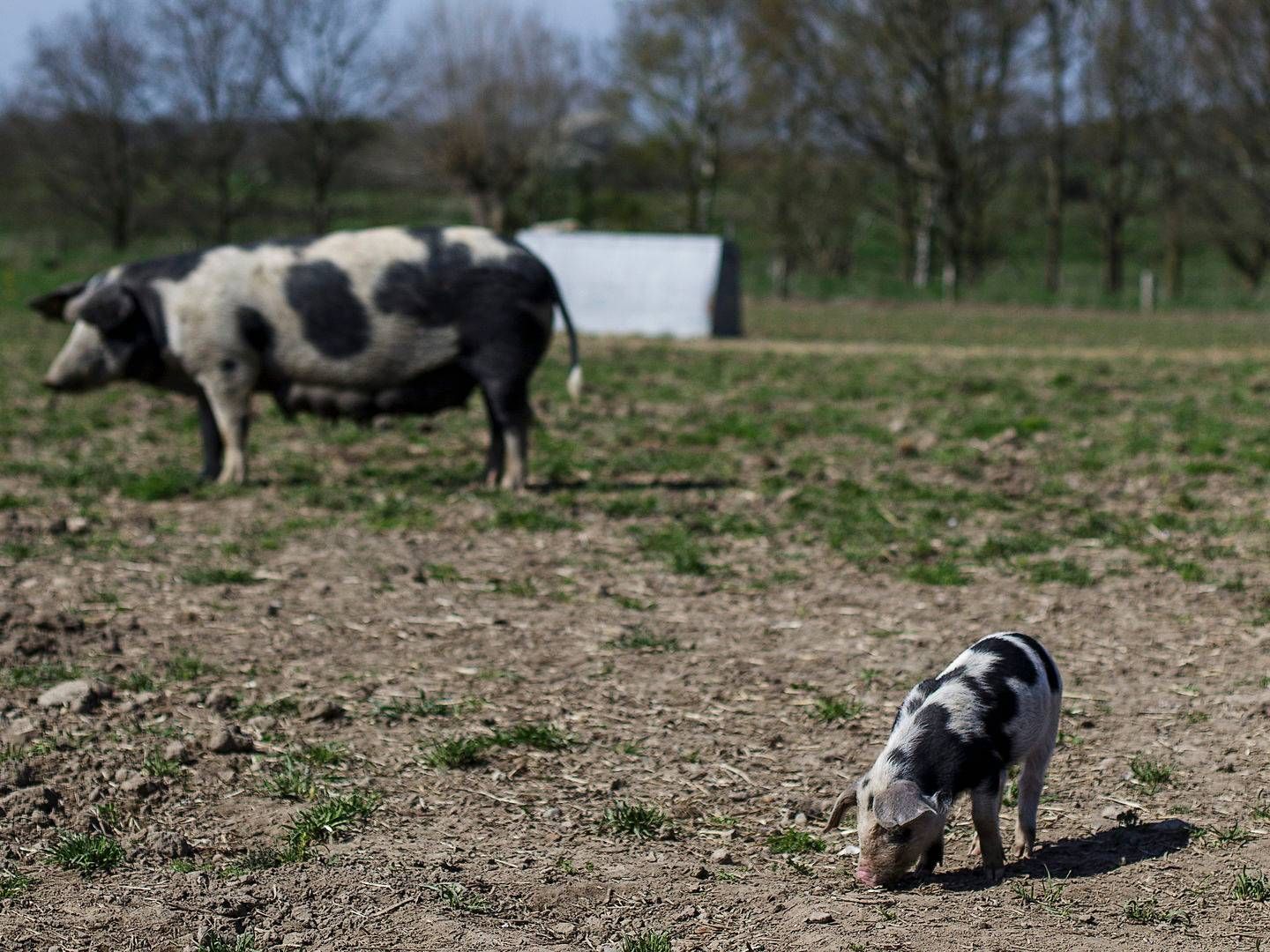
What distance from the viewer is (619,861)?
3.86 m

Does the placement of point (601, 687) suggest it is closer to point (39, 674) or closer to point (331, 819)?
point (331, 819)

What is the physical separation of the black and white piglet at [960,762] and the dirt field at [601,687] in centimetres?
11

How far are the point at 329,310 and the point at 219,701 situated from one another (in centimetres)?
418

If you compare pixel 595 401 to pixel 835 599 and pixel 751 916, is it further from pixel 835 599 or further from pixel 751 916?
pixel 751 916

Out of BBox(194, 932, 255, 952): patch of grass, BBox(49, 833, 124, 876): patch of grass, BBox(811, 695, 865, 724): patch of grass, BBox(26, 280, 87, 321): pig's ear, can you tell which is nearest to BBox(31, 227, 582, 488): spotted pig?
BBox(26, 280, 87, 321): pig's ear

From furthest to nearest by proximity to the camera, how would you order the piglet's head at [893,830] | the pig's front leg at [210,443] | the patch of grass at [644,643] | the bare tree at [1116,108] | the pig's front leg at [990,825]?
the bare tree at [1116,108], the pig's front leg at [210,443], the patch of grass at [644,643], the pig's front leg at [990,825], the piglet's head at [893,830]

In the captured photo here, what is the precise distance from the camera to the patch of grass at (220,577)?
6656 millimetres

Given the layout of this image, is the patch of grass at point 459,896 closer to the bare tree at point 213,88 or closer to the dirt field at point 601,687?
the dirt field at point 601,687

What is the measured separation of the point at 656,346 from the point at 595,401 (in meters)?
7.80

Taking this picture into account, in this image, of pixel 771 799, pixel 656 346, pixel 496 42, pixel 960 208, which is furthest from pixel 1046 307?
pixel 771 799

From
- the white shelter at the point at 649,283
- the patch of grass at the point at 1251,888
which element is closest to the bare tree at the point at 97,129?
the white shelter at the point at 649,283

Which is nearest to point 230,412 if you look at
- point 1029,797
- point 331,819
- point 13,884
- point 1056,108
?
point 331,819

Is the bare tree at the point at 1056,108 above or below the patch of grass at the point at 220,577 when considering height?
above

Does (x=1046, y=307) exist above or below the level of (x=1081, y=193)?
below
